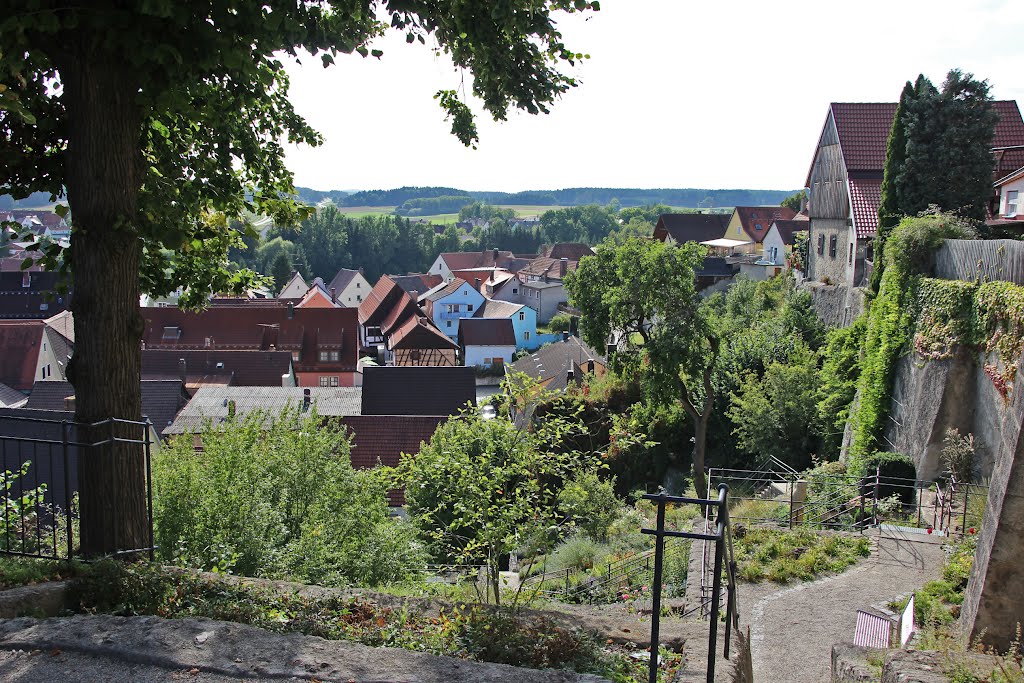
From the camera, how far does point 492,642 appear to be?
17.9 feet

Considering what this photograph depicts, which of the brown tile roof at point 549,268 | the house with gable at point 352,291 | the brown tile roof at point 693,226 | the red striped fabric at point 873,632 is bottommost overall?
the red striped fabric at point 873,632

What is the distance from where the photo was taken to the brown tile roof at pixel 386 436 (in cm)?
2673

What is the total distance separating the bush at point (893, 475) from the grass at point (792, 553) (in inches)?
138

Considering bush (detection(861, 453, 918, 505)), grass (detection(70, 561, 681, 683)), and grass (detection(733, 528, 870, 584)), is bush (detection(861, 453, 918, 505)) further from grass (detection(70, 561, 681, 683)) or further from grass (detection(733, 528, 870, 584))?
grass (detection(70, 561, 681, 683))

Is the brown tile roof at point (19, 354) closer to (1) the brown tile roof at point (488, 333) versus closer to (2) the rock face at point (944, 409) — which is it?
(1) the brown tile roof at point (488, 333)

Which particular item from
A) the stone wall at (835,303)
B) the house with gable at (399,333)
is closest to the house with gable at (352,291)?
the house with gable at (399,333)

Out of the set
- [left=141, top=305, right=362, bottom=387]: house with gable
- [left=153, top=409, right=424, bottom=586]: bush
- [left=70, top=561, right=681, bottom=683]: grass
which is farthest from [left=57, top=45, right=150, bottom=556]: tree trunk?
[left=141, top=305, right=362, bottom=387]: house with gable

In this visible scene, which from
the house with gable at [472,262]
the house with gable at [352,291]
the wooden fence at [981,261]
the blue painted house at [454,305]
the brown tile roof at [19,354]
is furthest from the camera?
the house with gable at [472,262]

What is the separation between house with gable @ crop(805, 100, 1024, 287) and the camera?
2845cm

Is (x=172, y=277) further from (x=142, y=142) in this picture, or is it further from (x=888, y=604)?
(x=888, y=604)

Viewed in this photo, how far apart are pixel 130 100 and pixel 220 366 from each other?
40.9 meters

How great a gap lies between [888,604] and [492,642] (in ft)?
25.7

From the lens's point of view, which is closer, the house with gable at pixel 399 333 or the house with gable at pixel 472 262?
the house with gable at pixel 399 333

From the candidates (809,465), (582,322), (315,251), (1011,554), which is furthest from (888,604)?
(315,251)
